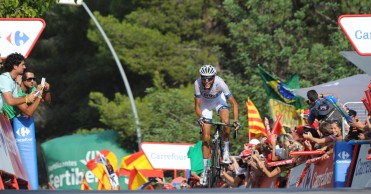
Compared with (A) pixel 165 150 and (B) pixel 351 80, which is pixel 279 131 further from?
(A) pixel 165 150

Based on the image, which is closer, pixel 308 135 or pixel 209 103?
pixel 308 135

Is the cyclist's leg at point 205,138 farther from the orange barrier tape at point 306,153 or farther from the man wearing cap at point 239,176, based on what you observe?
the man wearing cap at point 239,176

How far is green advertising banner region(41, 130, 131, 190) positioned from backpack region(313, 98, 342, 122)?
3401 centimetres

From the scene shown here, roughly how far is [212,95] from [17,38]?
10.3 ft

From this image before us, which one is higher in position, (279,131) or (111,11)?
(111,11)

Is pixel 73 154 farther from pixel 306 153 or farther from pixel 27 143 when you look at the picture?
pixel 27 143

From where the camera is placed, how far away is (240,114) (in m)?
41.9

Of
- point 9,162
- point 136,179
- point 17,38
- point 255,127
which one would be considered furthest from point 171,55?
point 9,162

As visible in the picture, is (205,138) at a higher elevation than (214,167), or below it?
higher

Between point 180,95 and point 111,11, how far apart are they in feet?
40.1

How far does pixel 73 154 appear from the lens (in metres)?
56.1

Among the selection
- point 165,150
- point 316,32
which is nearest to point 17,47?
point 165,150

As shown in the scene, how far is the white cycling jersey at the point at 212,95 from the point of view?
2044 cm

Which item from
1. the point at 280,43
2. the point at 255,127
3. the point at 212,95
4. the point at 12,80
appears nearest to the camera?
the point at 12,80
